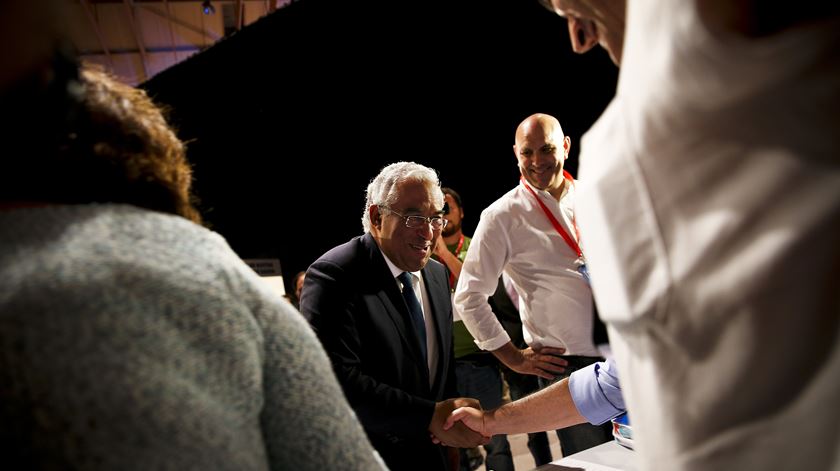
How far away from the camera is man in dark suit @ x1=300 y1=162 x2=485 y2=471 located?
1930 millimetres

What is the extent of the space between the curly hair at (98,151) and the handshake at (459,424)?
137 cm

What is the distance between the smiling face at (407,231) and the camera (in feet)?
7.24

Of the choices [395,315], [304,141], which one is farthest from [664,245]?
[304,141]

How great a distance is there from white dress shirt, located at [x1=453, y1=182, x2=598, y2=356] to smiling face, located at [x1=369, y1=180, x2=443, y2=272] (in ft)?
2.54

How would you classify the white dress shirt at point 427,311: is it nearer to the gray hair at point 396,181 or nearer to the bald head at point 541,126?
the gray hair at point 396,181

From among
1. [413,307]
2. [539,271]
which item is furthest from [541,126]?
[413,307]

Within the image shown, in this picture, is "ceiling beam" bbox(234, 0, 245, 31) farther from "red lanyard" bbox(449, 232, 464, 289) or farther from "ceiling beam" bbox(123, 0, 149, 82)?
"red lanyard" bbox(449, 232, 464, 289)

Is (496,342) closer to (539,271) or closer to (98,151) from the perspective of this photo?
(539,271)

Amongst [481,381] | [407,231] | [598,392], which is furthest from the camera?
[481,381]

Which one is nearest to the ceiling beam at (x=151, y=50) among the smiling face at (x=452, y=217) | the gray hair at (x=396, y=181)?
the smiling face at (x=452, y=217)

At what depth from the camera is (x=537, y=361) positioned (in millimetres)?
2809

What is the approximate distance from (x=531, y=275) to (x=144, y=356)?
255 centimetres

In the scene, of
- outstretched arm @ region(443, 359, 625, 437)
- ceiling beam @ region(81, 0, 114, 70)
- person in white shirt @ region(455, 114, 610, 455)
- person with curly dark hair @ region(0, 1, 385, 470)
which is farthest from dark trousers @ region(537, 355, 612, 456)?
ceiling beam @ region(81, 0, 114, 70)

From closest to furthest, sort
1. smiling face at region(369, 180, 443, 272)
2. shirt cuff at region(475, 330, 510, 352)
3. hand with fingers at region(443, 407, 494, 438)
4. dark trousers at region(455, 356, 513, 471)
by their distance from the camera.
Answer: hand with fingers at region(443, 407, 494, 438), smiling face at region(369, 180, 443, 272), shirt cuff at region(475, 330, 510, 352), dark trousers at region(455, 356, 513, 471)
